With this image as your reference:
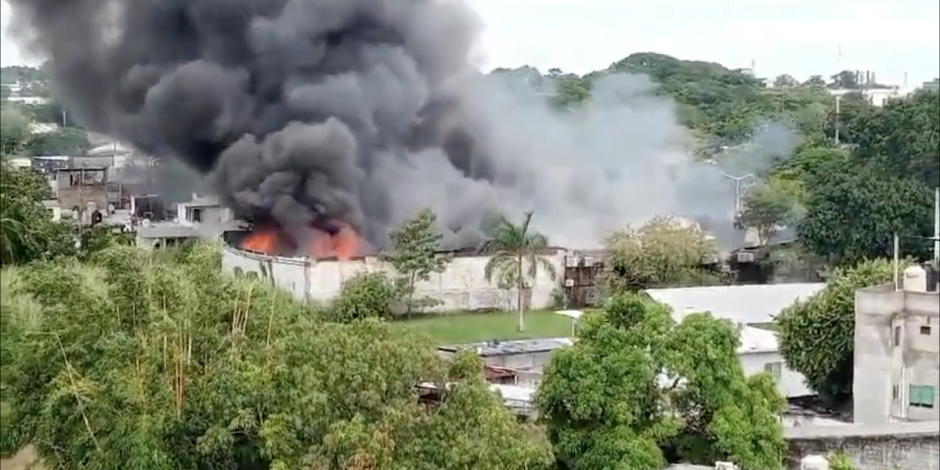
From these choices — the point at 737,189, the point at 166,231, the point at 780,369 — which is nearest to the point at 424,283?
the point at 166,231

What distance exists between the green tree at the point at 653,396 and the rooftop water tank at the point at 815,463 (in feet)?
0.91

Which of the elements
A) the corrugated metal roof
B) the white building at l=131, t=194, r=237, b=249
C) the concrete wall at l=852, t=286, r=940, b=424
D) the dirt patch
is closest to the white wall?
the corrugated metal roof

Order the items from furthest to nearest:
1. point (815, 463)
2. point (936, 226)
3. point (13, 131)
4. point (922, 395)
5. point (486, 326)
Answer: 1. point (486, 326)
2. point (13, 131)
3. point (936, 226)
4. point (815, 463)
5. point (922, 395)

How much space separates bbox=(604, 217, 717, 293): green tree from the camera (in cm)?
507

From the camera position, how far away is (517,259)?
5.63m

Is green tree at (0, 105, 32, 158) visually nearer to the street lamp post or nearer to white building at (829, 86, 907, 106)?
the street lamp post

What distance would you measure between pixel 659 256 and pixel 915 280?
1.91m

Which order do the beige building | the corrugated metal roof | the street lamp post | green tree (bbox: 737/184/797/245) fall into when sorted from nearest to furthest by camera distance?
the corrugated metal roof → green tree (bbox: 737/184/797/245) → the street lamp post → the beige building

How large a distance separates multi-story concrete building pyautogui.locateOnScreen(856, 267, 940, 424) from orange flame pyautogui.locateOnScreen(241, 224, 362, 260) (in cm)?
332

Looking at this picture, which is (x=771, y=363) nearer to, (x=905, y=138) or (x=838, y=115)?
(x=838, y=115)

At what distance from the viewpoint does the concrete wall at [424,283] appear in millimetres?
5578

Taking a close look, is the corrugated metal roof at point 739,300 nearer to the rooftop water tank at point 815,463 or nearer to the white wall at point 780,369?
the white wall at point 780,369

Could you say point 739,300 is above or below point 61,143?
below

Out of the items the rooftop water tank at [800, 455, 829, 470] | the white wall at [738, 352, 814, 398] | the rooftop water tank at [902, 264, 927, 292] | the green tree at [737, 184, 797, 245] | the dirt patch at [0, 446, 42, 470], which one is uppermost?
the green tree at [737, 184, 797, 245]
